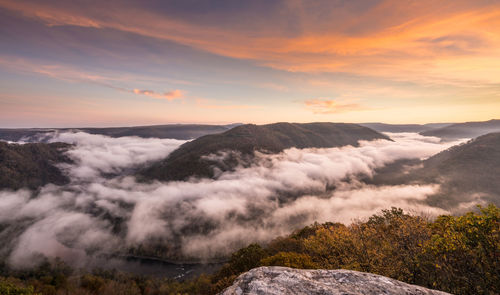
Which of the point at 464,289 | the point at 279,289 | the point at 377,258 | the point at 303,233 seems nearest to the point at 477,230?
the point at 464,289

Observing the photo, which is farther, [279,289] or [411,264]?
[411,264]

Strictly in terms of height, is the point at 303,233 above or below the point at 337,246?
below

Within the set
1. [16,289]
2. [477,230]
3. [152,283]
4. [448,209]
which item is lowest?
[152,283]

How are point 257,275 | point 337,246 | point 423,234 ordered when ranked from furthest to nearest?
point 337,246 → point 423,234 → point 257,275

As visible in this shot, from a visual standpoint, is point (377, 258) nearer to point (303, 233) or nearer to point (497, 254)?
point (497, 254)

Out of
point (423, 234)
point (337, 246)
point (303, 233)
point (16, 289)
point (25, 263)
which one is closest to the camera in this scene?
point (423, 234)

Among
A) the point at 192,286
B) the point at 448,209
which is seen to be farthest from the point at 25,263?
the point at 448,209
